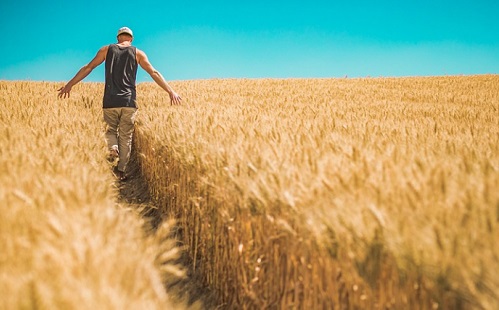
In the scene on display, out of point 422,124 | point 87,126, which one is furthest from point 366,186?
point 87,126

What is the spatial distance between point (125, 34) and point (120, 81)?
649 mm

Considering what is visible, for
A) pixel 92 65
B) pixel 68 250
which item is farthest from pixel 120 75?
pixel 68 250

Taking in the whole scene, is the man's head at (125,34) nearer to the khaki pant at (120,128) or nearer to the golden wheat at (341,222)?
the khaki pant at (120,128)

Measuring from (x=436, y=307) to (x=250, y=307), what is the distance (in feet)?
4.83

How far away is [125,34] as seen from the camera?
5660 millimetres

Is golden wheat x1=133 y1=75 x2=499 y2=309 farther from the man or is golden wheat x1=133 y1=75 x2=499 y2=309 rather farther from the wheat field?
the man

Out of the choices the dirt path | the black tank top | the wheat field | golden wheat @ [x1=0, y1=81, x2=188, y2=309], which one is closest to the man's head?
the black tank top

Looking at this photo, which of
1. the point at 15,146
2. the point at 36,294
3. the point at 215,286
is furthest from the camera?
the point at 215,286

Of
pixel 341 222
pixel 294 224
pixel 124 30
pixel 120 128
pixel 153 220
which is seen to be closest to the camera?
pixel 341 222

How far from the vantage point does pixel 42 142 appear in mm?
3258

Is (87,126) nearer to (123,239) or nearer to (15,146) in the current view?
(15,146)

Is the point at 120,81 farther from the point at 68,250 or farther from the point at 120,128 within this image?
the point at 68,250

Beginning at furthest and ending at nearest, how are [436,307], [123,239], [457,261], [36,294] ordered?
[123,239], [436,307], [457,261], [36,294]

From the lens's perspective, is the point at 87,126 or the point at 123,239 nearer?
Result: the point at 123,239
